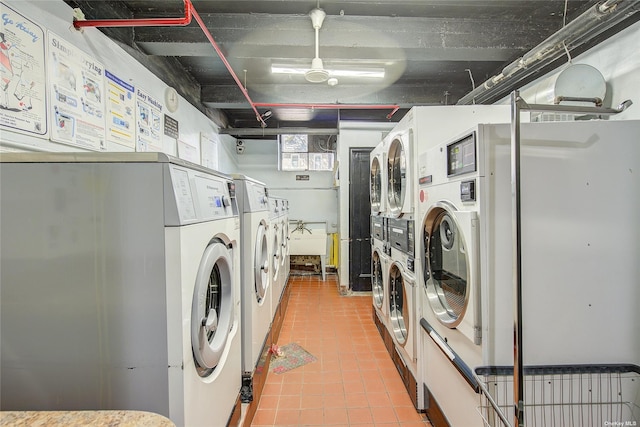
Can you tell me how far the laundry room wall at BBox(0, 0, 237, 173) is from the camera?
4.44 feet

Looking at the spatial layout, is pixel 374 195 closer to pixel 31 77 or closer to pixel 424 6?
pixel 424 6

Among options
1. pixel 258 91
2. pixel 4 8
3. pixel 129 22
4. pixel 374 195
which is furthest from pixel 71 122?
pixel 374 195

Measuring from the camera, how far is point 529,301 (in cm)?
120

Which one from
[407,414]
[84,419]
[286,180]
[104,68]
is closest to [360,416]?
[407,414]

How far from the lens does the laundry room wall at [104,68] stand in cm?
135

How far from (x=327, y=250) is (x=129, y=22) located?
4.64 meters

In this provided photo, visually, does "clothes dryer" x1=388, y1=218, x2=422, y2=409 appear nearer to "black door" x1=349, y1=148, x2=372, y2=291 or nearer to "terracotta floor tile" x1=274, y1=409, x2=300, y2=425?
"terracotta floor tile" x1=274, y1=409, x2=300, y2=425

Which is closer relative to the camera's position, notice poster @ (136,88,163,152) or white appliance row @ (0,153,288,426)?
white appliance row @ (0,153,288,426)

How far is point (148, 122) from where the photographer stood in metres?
2.39

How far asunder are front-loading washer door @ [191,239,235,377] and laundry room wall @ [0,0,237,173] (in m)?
1.07

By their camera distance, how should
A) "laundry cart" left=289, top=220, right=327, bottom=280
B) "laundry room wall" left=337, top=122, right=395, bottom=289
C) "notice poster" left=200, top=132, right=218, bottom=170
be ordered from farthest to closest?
1. "laundry cart" left=289, top=220, right=327, bottom=280
2. "laundry room wall" left=337, top=122, right=395, bottom=289
3. "notice poster" left=200, top=132, right=218, bottom=170

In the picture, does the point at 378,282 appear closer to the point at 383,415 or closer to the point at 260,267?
the point at 383,415

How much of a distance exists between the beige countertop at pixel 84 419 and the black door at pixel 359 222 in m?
3.88

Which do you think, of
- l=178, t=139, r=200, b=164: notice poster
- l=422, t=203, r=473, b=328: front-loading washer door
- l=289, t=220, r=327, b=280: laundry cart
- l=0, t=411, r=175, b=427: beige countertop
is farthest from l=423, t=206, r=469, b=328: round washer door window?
l=289, t=220, r=327, b=280: laundry cart
